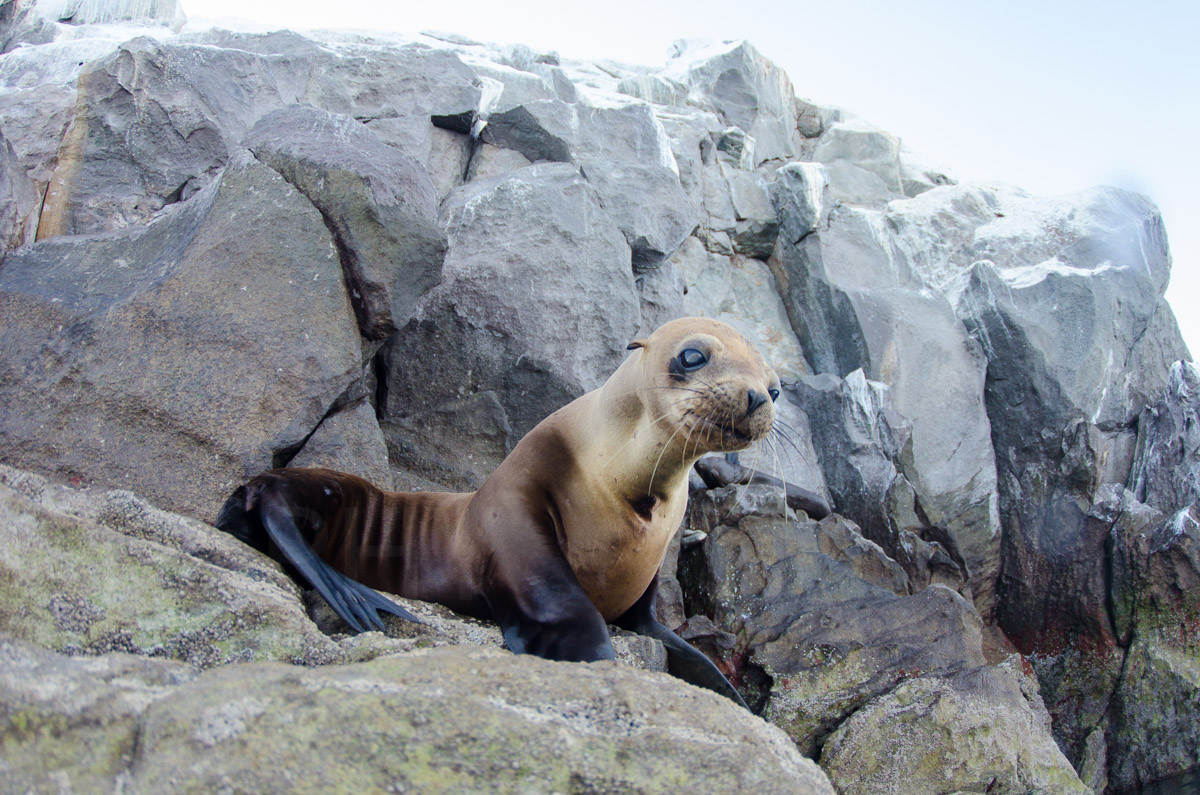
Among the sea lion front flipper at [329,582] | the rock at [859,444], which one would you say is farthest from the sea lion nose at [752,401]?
the rock at [859,444]

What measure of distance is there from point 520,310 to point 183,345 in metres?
2.81

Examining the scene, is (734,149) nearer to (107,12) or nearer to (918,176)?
(918,176)

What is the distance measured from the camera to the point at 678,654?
4.02m

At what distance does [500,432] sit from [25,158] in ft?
14.0

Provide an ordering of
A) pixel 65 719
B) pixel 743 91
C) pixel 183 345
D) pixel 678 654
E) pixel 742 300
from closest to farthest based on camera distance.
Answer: pixel 65 719, pixel 678 654, pixel 183 345, pixel 742 300, pixel 743 91

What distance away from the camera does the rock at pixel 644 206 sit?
9102 mm

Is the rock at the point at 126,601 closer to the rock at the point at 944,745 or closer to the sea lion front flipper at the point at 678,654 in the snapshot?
the sea lion front flipper at the point at 678,654

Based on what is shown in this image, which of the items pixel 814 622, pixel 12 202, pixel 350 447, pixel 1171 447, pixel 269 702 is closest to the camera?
pixel 269 702

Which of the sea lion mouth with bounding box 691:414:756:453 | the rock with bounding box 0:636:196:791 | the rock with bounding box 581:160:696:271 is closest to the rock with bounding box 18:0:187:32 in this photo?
the rock with bounding box 581:160:696:271

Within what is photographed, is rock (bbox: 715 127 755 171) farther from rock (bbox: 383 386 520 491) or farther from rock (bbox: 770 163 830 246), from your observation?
rock (bbox: 383 386 520 491)

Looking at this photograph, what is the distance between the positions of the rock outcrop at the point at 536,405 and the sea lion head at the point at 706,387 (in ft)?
3.03

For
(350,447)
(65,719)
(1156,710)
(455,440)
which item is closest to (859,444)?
(1156,710)

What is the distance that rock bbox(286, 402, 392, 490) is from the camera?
16.7 feet

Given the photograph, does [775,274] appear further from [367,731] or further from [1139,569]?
[367,731]
